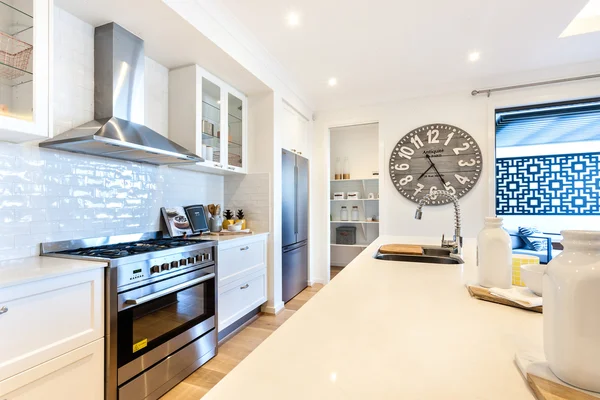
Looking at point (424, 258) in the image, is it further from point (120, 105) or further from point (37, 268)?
point (120, 105)

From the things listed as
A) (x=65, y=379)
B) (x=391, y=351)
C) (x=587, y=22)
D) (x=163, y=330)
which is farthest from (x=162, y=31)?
(x=587, y=22)

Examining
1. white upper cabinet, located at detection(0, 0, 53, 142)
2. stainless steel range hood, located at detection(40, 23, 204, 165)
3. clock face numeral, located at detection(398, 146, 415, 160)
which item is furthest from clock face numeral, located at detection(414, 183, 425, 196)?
white upper cabinet, located at detection(0, 0, 53, 142)

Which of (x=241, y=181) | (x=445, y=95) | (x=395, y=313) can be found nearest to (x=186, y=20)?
(x=241, y=181)

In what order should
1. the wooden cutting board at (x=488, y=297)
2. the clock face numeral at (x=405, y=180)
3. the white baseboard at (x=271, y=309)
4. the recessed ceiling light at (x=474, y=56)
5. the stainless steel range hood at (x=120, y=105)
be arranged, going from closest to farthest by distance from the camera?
the wooden cutting board at (x=488, y=297) < the stainless steel range hood at (x=120, y=105) < the recessed ceiling light at (x=474, y=56) < the white baseboard at (x=271, y=309) < the clock face numeral at (x=405, y=180)

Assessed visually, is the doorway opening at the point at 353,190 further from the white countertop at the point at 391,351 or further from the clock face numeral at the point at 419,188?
the white countertop at the point at 391,351

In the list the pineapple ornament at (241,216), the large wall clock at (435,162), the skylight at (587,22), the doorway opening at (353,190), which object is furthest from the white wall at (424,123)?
the pineapple ornament at (241,216)

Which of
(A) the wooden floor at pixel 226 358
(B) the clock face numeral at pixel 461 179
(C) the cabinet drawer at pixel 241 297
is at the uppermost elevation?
(B) the clock face numeral at pixel 461 179

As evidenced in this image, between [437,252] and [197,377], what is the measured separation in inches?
72.7

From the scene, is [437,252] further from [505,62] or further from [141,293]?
[505,62]

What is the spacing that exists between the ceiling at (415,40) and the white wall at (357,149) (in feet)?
4.64

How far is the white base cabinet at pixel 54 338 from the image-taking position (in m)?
1.16

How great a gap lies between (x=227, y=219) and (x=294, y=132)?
1.51 m

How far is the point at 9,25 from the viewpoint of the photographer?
4.66 ft

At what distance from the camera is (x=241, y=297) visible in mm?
2721
